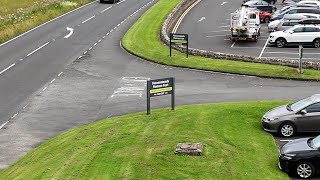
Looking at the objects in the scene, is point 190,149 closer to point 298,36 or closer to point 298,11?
point 298,36

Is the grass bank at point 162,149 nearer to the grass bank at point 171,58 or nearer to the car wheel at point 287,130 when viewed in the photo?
the car wheel at point 287,130

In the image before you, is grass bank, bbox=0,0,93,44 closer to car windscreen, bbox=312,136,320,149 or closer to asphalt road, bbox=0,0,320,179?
asphalt road, bbox=0,0,320,179

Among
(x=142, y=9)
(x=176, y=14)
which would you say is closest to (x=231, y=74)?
(x=176, y=14)

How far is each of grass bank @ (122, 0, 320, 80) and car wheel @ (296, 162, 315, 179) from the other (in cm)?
1509

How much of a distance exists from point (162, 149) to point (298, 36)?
25.8m

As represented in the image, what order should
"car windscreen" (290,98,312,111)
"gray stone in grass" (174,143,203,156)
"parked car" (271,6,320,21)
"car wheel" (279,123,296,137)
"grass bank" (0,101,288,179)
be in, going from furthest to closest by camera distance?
"parked car" (271,6,320,21) → "car windscreen" (290,98,312,111) → "car wheel" (279,123,296,137) → "gray stone in grass" (174,143,203,156) → "grass bank" (0,101,288,179)

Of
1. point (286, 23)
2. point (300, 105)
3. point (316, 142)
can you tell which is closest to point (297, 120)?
point (300, 105)

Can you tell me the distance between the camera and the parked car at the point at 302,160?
16859 millimetres

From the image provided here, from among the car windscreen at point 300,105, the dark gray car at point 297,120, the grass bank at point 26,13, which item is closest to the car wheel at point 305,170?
the dark gray car at point 297,120

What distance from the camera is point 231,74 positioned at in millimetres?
33625

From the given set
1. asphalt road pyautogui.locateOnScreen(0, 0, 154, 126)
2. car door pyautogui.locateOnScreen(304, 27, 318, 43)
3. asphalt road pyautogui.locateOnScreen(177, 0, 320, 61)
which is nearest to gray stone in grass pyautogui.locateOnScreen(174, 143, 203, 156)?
asphalt road pyautogui.locateOnScreen(0, 0, 154, 126)

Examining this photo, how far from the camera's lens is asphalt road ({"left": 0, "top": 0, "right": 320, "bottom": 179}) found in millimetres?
24469

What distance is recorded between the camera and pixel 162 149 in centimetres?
1898

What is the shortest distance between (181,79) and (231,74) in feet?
9.34
